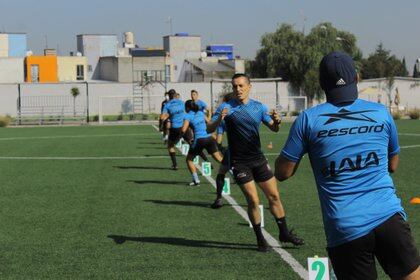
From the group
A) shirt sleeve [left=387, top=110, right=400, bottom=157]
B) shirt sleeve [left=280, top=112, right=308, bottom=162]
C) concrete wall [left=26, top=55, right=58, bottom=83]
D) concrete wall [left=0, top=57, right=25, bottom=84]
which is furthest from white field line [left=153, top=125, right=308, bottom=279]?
concrete wall [left=26, top=55, right=58, bottom=83]

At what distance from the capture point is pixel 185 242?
878 centimetres

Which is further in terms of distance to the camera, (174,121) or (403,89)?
(403,89)

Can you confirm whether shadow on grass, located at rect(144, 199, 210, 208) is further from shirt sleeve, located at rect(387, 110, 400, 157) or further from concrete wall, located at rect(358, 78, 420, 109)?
concrete wall, located at rect(358, 78, 420, 109)

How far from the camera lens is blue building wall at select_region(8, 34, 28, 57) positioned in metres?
99.2

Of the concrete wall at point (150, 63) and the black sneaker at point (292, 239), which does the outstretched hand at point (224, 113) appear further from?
the concrete wall at point (150, 63)

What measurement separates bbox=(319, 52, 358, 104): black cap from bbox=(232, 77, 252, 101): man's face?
441 cm

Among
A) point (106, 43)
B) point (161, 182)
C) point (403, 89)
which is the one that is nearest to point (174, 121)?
point (161, 182)

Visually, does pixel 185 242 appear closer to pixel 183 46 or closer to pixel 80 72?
pixel 80 72

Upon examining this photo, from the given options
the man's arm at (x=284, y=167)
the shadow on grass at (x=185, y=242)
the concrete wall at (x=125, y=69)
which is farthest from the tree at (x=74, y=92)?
the man's arm at (x=284, y=167)

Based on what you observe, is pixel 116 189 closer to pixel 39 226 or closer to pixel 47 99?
pixel 39 226

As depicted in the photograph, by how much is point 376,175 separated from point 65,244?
5684 mm

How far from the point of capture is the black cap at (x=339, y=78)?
393 cm

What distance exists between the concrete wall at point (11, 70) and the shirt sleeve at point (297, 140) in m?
82.7

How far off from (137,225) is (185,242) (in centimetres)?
154
